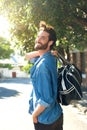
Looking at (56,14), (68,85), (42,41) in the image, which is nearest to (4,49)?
(56,14)

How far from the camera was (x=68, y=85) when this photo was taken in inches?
164

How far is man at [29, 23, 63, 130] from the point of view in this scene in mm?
4098

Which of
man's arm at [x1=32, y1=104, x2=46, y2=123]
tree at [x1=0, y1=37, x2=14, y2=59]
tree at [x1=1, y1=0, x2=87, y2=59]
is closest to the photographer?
man's arm at [x1=32, y1=104, x2=46, y2=123]

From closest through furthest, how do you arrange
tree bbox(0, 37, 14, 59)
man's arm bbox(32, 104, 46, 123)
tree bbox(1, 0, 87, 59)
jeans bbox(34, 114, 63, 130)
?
man's arm bbox(32, 104, 46, 123), jeans bbox(34, 114, 63, 130), tree bbox(1, 0, 87, 59), tree bbox(0, 37, 14, 59)

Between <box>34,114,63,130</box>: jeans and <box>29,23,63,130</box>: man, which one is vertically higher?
<box>29,23,63,130</box>: man

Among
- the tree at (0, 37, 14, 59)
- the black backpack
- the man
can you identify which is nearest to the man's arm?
the man

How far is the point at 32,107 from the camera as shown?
434cm

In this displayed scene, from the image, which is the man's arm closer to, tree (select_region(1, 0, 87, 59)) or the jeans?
the jeans

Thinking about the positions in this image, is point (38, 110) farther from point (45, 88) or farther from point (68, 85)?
point (68, 85)

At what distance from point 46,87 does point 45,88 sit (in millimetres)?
14

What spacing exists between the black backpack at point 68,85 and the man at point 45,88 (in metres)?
0.07

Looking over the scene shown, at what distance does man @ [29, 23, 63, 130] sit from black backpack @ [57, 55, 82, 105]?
0.07 metres

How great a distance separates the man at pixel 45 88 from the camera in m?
4.10

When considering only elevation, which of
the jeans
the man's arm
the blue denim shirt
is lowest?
the jeans
